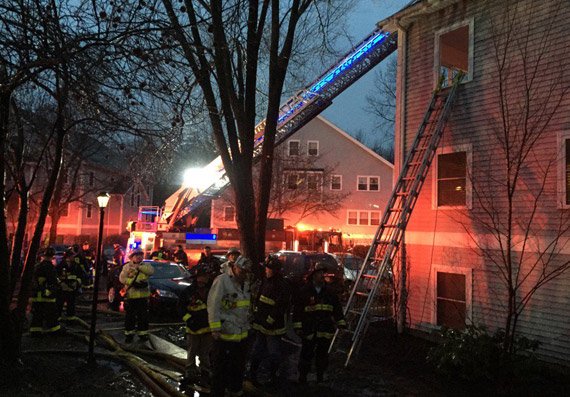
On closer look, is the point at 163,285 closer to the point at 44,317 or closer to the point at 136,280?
the point at 136,280

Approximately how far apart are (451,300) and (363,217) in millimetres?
23219

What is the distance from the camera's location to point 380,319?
10.6 metres

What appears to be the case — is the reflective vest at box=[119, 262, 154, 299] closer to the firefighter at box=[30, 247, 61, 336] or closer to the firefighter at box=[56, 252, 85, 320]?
the firefighter at box=[30, 247, 61, 336]

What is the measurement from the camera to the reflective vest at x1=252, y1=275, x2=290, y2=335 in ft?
23.2

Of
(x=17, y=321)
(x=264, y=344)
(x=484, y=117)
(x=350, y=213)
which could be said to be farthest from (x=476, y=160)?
(x=350, y=213)

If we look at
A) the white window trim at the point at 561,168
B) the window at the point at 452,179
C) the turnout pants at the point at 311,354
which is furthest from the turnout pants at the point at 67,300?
the white window trim at the point at 561,168

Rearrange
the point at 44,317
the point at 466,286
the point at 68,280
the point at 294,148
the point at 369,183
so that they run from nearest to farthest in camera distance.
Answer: the point at 44,317 < the point at 466,286 < the point at 68,280 < the point at 294,148 < the point at 369,183

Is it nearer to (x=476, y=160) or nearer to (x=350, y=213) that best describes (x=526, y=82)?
(x=476, y=160)

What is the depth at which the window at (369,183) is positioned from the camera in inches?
1298

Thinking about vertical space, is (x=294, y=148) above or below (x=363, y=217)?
above

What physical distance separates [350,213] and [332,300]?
1015 inches

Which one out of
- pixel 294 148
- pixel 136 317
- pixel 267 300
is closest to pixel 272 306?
pixel 267 300

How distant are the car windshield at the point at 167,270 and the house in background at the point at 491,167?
6249mm

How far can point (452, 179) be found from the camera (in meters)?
10.2
